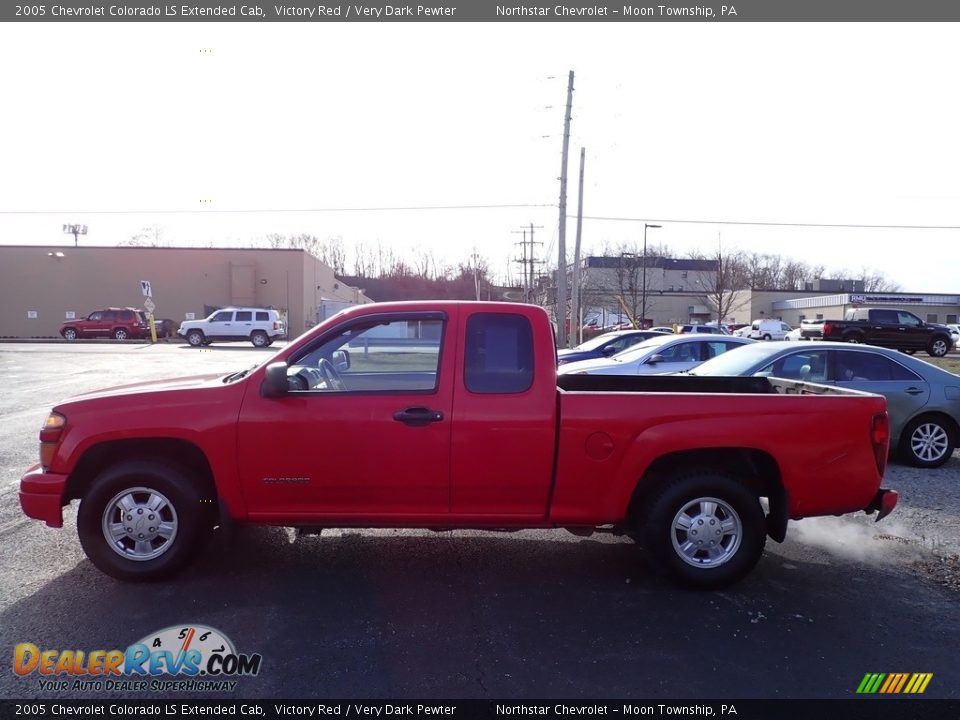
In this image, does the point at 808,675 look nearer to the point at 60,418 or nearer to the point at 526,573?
the point at 526,573

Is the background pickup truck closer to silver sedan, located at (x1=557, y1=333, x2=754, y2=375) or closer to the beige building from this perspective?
silver sedan, located at (x1=557, y1=333, x2=754, y2=375)

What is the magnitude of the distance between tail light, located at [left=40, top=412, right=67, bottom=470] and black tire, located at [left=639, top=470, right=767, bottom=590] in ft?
12.9

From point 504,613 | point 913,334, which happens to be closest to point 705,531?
point 504,613

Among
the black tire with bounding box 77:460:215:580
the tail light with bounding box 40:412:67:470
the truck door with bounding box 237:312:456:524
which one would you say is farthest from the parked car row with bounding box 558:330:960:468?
the tail light with bounding box 40:412:67:470

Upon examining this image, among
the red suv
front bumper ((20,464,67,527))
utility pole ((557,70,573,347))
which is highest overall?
utility pole ((557,70,573,347))

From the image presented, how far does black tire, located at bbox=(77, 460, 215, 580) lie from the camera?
420cm

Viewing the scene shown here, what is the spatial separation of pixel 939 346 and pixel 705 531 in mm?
33333

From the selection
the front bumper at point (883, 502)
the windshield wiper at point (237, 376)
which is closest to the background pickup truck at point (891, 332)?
the front bumper at point (883, 502)

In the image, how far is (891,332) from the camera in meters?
30.5

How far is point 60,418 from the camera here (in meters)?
4.23

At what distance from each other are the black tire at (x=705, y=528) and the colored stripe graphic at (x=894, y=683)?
3.43 feet

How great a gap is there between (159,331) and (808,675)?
43.9 meters

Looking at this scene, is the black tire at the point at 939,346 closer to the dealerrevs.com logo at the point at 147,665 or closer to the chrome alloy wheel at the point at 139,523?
the chrome alloy wheel at the point at 139,523

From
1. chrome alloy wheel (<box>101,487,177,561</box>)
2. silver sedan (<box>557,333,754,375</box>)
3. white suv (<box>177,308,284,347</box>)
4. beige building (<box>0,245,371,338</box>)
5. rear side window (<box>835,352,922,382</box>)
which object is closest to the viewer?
chrome alloy wheel (<box>101,487,177,561</box>)
